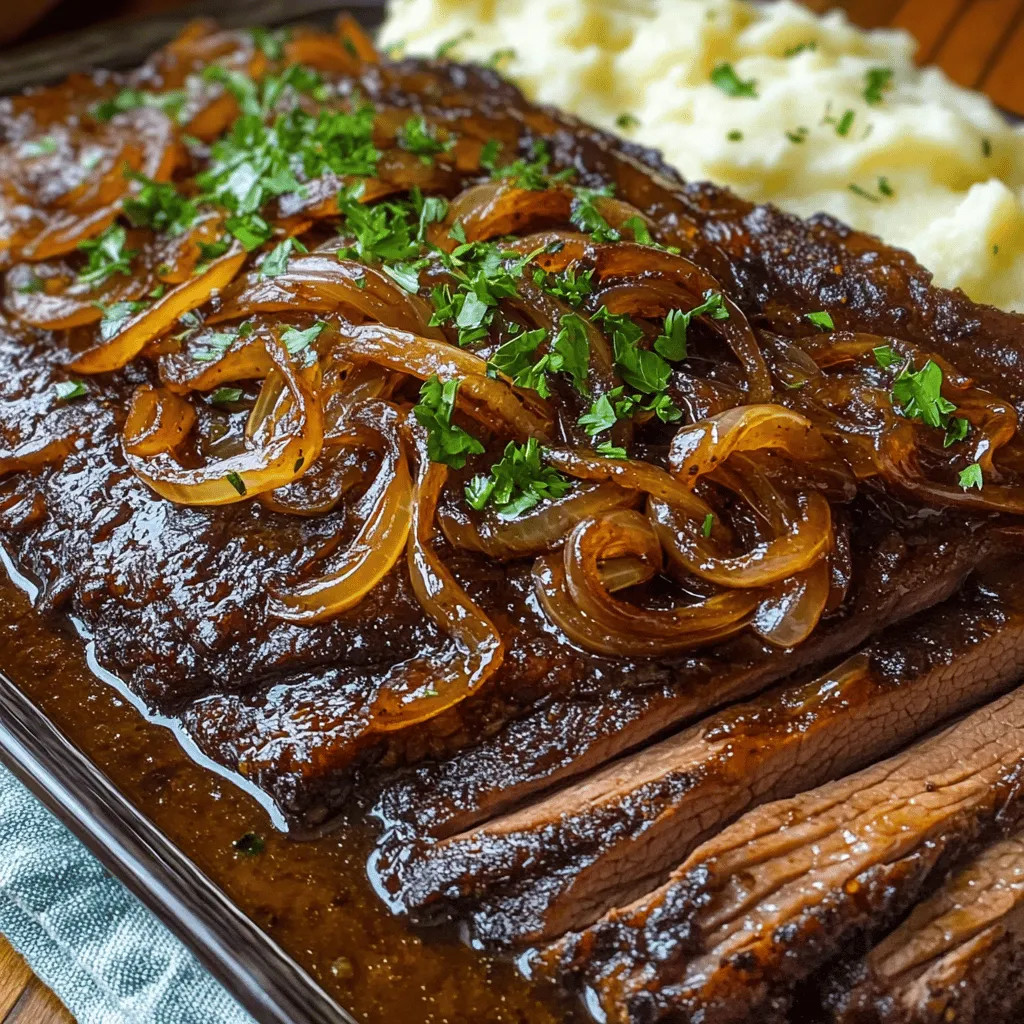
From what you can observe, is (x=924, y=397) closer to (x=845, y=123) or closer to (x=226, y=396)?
(x=845, y=123)

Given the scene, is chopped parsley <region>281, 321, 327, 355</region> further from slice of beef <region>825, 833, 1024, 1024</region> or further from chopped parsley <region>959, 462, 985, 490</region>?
slice of beef <region>825, 833, 1024, 1024</region>

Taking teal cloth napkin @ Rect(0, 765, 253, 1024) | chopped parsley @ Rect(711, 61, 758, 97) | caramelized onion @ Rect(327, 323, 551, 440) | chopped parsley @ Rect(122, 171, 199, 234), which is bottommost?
teal cloth napkin @ Rect(0, 765, 253, 1024)

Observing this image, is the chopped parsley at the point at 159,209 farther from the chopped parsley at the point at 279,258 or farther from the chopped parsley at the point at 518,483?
the chopped parsley at the point at 518,483

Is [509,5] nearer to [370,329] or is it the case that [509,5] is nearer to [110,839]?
[370,329]

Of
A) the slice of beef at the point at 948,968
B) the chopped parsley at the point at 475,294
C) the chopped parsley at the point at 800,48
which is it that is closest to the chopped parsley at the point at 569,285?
the chopped parsley at the point at 475,294

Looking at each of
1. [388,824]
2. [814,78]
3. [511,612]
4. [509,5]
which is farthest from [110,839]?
[509,5]

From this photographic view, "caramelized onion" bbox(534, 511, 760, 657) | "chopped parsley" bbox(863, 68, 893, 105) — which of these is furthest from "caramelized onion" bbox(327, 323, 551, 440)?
"chopped parsley" bbox(863, 68, 893, 105)

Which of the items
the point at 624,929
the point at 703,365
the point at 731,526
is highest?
the point at 703,365
